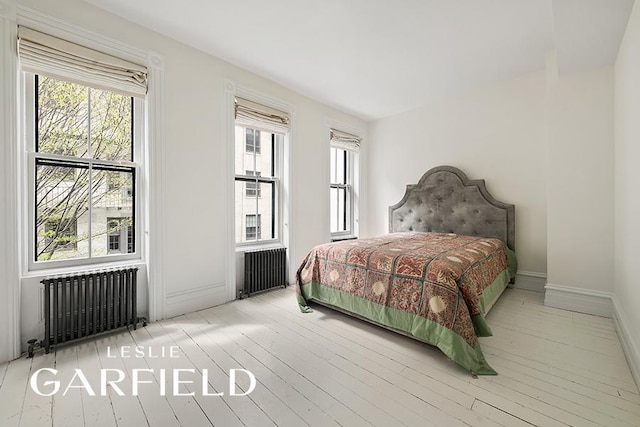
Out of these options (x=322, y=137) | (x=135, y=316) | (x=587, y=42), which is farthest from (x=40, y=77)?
(x=587, y=42)

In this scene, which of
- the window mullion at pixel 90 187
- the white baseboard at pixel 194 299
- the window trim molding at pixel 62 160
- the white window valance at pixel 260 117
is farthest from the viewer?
the white window valance at pixel 260 117

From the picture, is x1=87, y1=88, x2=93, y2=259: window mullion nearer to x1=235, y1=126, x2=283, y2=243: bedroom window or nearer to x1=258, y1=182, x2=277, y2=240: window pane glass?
x1=235, y1=126, x2=283, y2=243: bedroom window

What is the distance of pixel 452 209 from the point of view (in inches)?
154

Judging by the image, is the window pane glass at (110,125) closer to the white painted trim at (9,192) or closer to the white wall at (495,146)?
the white painted trim at (9,192)

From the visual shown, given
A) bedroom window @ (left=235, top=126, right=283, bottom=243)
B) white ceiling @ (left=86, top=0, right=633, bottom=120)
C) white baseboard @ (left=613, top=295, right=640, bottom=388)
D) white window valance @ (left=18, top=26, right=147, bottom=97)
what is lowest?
white baseboard @ (left=613, top=295, right=640, bottom=388)

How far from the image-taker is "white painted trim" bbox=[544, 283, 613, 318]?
259 centimetres

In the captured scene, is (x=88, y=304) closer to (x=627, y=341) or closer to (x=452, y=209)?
(x=627, y=341)

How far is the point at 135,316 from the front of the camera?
2.39 meters

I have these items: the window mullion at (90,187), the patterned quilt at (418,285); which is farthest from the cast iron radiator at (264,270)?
the window mullion at (90,187)

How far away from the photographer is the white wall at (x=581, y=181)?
2.60 metres

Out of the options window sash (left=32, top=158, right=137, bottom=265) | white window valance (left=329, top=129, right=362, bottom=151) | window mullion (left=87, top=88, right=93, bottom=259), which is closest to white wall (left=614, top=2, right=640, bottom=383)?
white window valance (left=329, top=129, right=362, bottom=151)

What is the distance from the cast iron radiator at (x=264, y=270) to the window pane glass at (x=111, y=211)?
1199mm

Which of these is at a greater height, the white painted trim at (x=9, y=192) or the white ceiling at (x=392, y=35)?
the white ceiling at (x=392, y=35)

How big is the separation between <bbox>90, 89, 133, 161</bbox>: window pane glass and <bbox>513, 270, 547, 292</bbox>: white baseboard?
4614 mm
